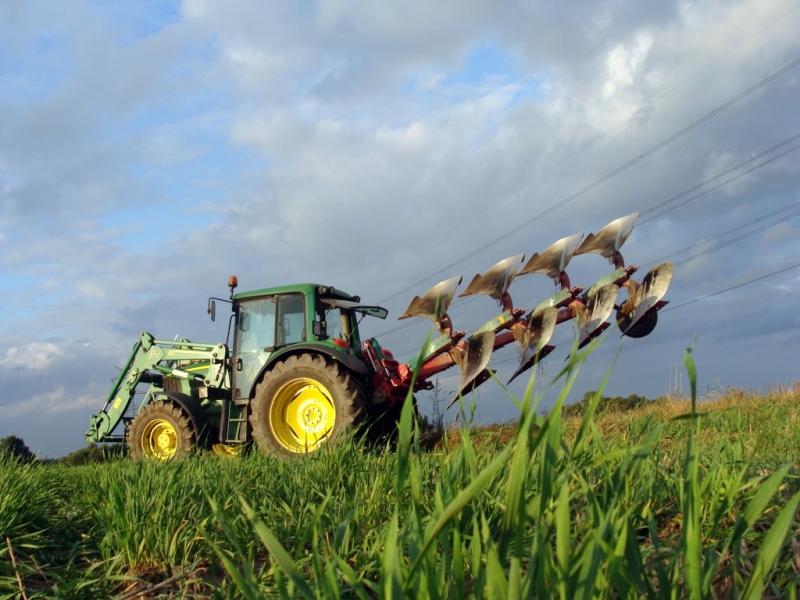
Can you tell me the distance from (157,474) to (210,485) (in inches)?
16.7

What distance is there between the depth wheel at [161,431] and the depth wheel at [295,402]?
1503mm

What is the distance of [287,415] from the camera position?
322 inches

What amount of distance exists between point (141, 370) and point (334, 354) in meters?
4.52

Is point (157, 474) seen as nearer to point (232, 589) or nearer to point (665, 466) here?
point (232, 589)

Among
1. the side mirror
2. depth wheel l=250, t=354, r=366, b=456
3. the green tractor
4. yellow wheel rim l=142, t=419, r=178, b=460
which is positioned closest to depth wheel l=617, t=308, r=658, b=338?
the green tractor

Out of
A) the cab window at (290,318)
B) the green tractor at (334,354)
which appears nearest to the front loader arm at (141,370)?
the green tractor at (334,354)

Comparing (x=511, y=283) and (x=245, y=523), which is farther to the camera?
(x=511, y=283)

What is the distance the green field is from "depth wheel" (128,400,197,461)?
4.16 meters

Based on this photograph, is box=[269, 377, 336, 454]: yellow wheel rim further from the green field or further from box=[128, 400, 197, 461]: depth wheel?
the green field

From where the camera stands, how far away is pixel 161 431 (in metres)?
9.55

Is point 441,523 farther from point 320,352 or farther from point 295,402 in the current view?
point 295,402

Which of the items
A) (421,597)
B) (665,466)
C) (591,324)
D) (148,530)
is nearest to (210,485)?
(148,530)

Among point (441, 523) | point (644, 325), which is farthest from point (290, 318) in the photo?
point (441, 523)

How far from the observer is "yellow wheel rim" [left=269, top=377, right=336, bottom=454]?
7992 mm
